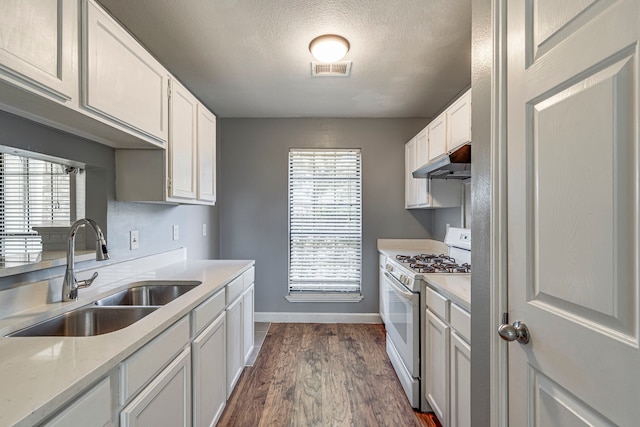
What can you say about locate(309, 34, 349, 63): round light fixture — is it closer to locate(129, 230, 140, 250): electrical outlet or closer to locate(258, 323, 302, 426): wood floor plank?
locate(129, 230, 140, 250): electrical outlet

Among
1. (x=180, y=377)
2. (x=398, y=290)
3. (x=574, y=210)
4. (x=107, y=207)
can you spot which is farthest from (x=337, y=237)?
(x=574, y=210)

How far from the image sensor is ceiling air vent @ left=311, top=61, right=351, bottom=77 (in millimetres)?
2304

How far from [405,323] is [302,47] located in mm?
2012

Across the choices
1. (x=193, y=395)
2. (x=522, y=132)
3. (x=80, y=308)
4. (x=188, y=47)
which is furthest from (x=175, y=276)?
(x=522, y=132)

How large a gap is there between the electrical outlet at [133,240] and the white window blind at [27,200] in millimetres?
429

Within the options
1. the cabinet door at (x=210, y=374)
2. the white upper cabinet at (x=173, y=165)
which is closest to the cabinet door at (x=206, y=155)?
the white upper cabinet at (x=173, y=165)

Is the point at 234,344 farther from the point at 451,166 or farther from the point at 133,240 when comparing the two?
the point at 451,166

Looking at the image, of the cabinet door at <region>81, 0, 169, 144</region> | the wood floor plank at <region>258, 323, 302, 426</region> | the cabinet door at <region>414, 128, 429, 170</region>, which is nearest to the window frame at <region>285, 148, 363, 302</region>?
the wood floor plank at <region>258, 323, 302, 426</region>

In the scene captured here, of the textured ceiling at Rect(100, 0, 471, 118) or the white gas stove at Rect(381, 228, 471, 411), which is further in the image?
the white gas stove at Rect(381, 228, 471, 411)

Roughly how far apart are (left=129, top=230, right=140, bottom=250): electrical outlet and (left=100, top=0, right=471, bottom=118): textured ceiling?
1267 millimetres

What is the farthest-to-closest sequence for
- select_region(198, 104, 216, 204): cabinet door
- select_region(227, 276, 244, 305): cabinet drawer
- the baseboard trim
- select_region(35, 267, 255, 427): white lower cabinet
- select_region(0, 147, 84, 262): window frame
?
the baseboard trim < select_region(198, 104, 216, 204): cabinet door < select_region(227, 276, 244, 305): cabinet drawer < select_region(0, 147, 84, 262): window frame < select_region(35, 267, 255, 427): white lower cabinet

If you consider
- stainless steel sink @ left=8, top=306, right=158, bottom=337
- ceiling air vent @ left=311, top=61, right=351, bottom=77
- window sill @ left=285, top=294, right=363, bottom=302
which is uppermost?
ceiling air vent @ left=311, top=61, right=351, bottom=77

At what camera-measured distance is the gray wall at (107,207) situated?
1.26 metres

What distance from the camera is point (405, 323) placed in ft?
6.89
